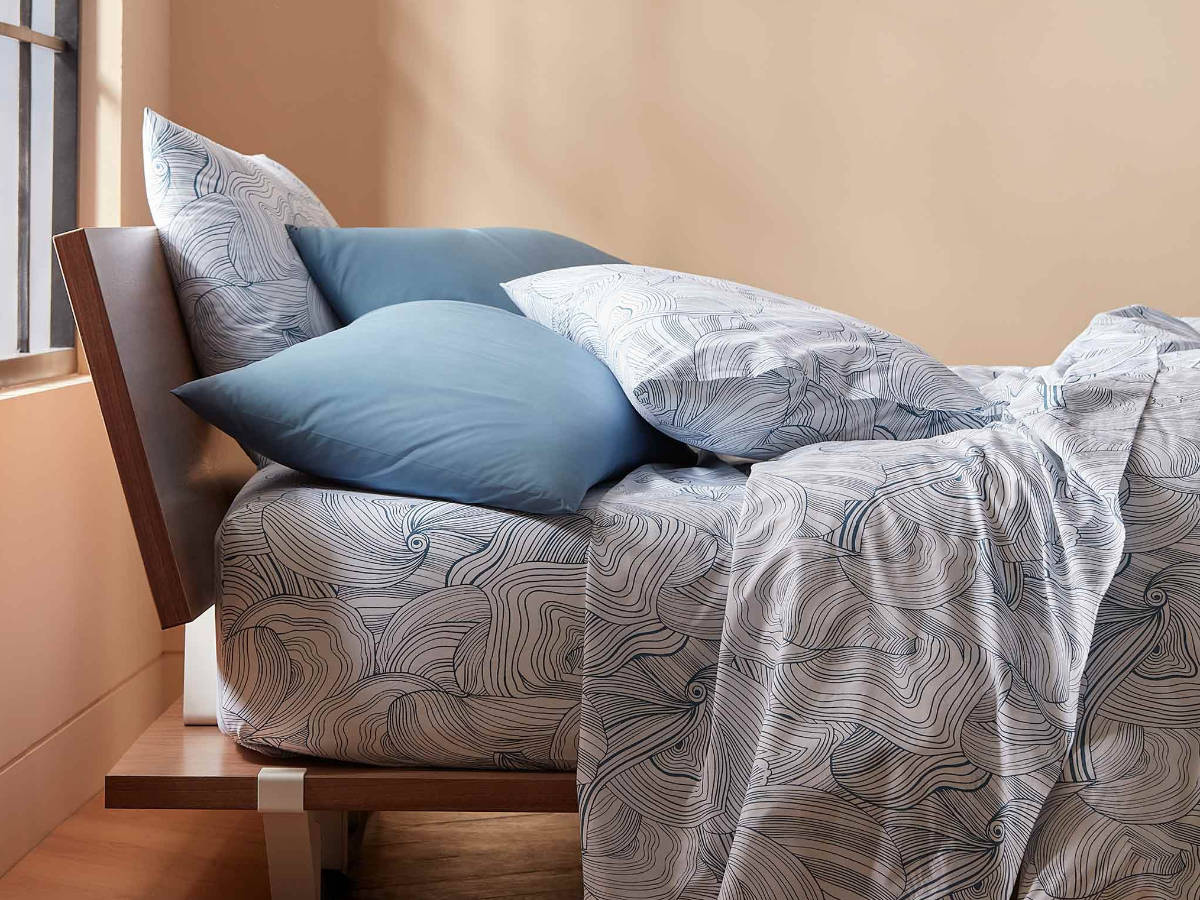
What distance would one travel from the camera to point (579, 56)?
275 cm

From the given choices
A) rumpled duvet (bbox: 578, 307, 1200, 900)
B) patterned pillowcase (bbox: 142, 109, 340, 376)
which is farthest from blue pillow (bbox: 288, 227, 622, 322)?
rumpled duvet (bbox: 578, 307, 1200, 900)

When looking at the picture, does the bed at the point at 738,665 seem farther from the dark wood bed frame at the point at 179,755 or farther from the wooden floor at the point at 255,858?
the wooden floor at the point at 255,858

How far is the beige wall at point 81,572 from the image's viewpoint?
1615 mm

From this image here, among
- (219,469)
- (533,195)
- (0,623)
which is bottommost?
(0,623)

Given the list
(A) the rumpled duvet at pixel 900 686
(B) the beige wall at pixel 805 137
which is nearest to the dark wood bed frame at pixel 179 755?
(A) the rumpled duvet at pixel 900 686

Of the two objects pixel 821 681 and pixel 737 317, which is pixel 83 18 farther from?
pixel 821 681

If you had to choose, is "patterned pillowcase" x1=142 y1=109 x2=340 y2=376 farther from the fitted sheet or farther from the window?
the window

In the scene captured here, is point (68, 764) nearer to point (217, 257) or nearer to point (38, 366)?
point (38, 366)

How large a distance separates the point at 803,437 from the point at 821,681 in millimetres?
375

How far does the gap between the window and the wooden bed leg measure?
100 cm

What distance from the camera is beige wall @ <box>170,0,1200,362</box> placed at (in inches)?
106

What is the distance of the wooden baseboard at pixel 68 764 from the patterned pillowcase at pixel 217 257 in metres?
0.74

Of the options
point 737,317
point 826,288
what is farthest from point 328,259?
point 826,288

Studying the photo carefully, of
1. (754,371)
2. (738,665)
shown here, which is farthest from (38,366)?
(738,665)
